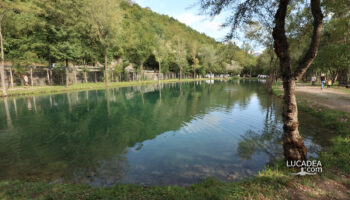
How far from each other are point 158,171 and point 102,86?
36581 millimetres

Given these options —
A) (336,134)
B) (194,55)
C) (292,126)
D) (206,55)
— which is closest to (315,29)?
(292,126)

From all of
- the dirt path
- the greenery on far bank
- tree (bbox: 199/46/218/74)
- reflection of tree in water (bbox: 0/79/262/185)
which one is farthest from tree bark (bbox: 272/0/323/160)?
tree (bbox: 199/46/218/74)

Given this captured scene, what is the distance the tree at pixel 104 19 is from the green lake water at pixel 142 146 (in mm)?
28851

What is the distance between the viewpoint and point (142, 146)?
332 inches

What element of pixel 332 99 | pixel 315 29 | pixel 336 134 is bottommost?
pixel 336 134

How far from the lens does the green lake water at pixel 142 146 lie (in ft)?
19.5

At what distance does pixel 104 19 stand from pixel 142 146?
36.7m

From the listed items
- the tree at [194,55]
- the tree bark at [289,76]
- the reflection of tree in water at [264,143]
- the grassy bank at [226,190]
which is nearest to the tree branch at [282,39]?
the tree bark at [289,76]

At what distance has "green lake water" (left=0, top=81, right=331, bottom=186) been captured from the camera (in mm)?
5938

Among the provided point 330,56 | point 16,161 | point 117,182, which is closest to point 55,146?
point 16,161

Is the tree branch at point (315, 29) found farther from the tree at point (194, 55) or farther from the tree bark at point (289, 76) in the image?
the tree at point (194, 55)

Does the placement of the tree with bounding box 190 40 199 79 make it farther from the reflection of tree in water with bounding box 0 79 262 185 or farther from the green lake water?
the green lake water

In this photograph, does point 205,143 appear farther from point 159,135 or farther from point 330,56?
point 330,56

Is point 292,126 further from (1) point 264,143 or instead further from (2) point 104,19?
(2) point 104,19
